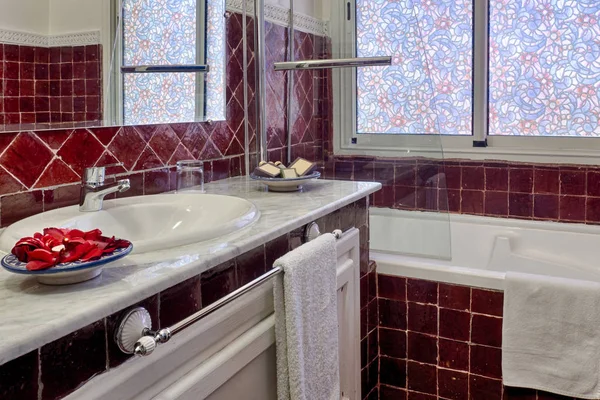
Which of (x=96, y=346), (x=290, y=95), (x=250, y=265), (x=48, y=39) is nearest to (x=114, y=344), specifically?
(x=96, y=346)

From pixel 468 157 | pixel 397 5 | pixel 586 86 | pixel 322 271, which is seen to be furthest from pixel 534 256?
pixel 322 271

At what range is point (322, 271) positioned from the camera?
5.12 feet

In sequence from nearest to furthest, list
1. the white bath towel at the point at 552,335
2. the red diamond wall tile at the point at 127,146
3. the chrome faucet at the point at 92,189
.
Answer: the chrome faucet at the point at 92,189, the red diamond wall tile at the point at 127,146, the white bath towel at the point at 552,335

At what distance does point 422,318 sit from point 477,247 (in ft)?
3.20

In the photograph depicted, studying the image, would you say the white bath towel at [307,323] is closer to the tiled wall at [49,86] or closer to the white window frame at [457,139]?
the tiled wall at [49,86]

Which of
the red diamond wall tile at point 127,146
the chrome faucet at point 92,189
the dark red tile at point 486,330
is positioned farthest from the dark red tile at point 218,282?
the dark red tile at point 486,330

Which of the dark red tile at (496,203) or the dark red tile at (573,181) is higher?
the dark red tile at (573,181)

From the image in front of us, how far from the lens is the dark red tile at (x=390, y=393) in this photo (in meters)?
2.42

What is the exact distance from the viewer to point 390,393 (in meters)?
2.44

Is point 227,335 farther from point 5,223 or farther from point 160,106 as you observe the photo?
point 160,106

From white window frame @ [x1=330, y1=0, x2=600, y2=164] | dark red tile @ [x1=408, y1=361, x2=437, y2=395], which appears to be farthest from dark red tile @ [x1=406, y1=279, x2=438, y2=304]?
white window frame @ [x1=330, y1=0, x2=600, y2=164]

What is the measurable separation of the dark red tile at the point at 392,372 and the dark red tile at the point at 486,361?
0.28 m

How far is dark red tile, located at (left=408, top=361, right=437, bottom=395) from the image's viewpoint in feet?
7.68

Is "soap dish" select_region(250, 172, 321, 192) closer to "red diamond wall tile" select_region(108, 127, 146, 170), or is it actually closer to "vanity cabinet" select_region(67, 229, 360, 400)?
"red diamond wall tile" select_region(108, 127, 146, 170)
